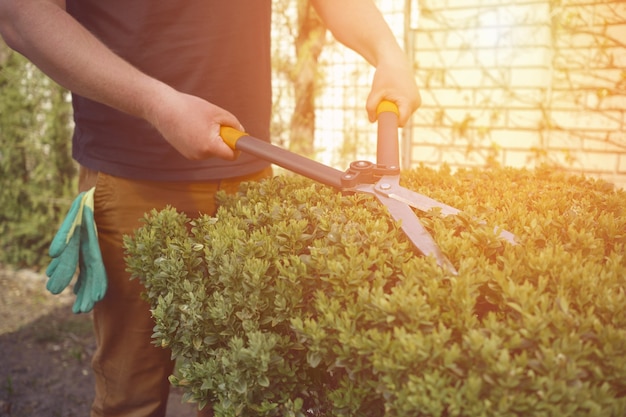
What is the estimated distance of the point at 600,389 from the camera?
1028 millimetres

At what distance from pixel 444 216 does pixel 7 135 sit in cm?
507

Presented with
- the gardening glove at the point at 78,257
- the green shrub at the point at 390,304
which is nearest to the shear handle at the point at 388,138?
the green shrub at the point at 390,304

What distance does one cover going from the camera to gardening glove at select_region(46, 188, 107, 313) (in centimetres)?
205

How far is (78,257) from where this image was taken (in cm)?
210

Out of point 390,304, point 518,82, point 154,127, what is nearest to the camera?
point 390,304

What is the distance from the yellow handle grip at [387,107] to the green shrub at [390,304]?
26 cm

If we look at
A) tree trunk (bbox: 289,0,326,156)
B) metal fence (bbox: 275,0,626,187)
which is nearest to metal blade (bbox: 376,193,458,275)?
metal fence (bbox: 275,0,626,187)

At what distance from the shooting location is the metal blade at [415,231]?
134 centimetres

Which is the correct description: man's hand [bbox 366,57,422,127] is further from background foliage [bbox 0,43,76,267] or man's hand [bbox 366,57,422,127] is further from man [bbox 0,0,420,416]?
background foliage [bbox 0,43,76,267]

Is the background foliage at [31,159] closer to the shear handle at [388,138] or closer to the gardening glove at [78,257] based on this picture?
the gardening glove at [78,257]

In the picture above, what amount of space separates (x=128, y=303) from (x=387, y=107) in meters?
1.13

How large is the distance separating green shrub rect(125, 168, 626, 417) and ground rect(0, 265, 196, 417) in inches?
91.9

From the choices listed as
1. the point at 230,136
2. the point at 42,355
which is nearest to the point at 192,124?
the point at 230,136

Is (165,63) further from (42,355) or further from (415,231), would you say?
(42,355)
